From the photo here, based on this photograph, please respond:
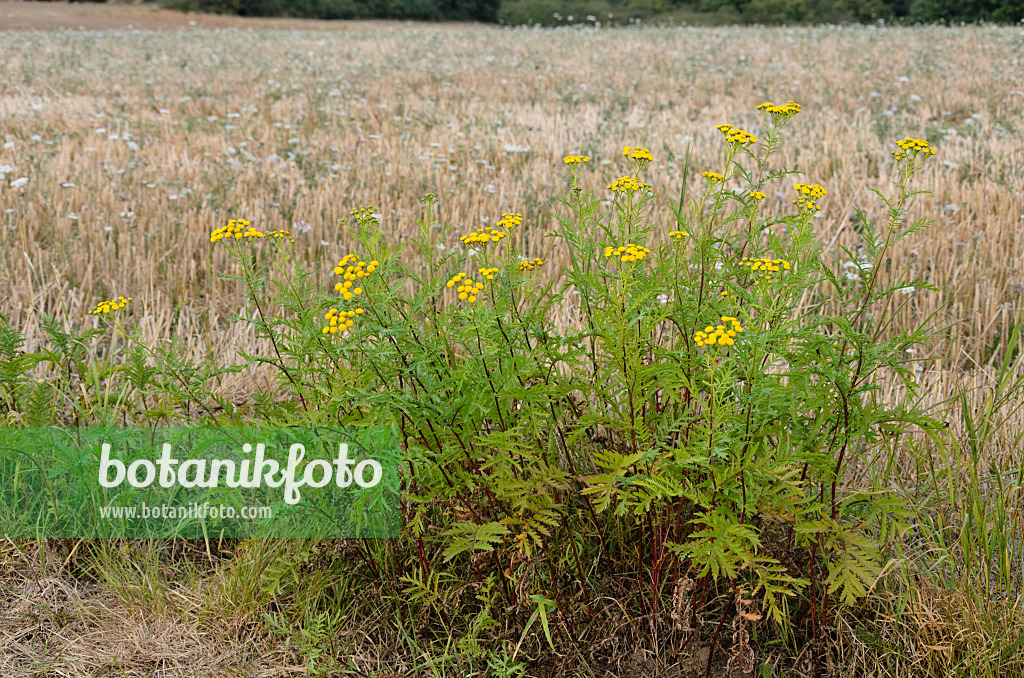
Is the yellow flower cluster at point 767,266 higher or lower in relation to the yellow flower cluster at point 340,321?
higher

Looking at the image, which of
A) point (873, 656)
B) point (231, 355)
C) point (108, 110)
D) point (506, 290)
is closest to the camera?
point (506, 290)

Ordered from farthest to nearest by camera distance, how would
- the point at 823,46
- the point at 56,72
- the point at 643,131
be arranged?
the point at 823,46, the point at 56,72, the point at 643,131

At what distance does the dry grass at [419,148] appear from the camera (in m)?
4.27

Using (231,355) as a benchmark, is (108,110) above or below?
above

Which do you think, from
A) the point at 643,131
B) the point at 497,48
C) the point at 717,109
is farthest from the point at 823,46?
the point at 643,131

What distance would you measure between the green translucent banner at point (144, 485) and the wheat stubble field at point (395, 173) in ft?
0.58

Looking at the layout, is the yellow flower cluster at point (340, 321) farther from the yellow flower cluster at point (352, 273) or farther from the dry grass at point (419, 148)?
the dry grass at point (419, 148)

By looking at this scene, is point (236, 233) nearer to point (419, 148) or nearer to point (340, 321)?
point (340, 321)

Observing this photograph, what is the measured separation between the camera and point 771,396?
168 centimetres

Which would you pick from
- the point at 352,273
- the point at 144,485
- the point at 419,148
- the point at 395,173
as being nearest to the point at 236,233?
the point at 352,273

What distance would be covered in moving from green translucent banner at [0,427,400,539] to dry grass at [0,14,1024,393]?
3.53ft

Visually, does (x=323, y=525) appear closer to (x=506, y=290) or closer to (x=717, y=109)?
(x=506, y=290)

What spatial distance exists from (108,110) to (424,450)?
920 centimetres

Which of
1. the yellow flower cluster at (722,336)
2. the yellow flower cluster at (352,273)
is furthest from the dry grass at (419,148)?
the yellow flower cluster at (352,273)
